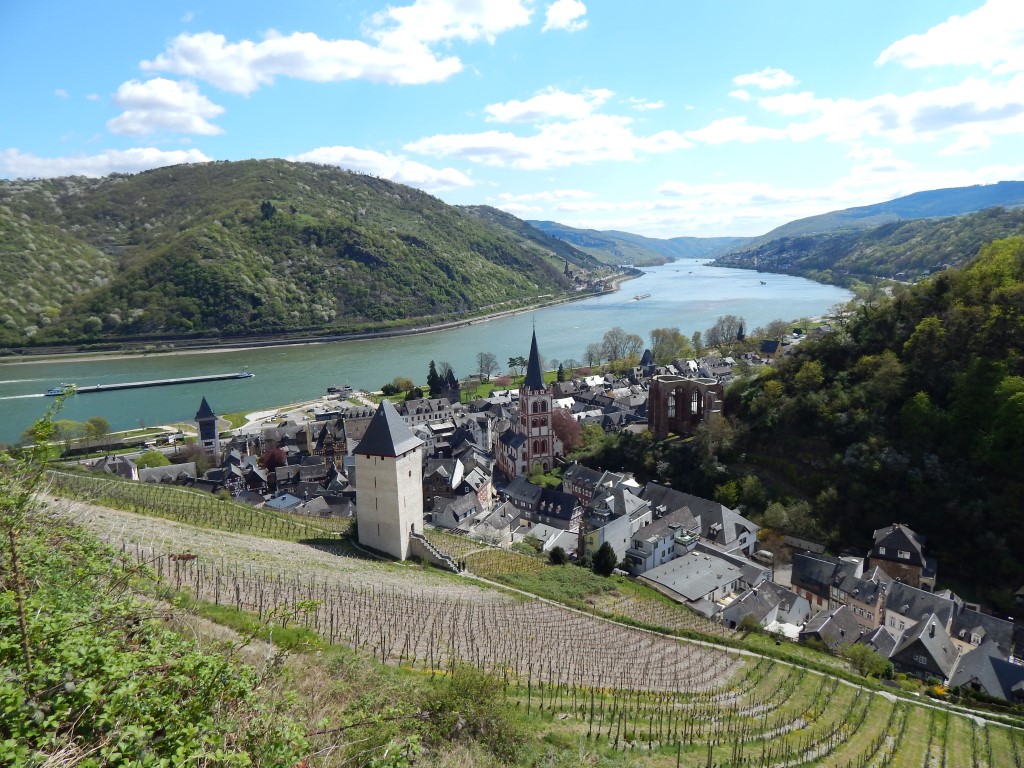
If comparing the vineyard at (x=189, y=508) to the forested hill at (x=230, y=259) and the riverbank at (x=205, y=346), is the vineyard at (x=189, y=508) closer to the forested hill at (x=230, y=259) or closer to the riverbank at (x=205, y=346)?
the riverbank at (x=205, y=346)

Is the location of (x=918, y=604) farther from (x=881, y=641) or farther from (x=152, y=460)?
(x=152, y=460)

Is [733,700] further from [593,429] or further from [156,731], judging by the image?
[593,429]

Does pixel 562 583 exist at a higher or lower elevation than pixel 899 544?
higher

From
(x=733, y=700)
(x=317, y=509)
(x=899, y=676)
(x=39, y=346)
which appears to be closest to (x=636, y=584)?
(x=899, y=676)

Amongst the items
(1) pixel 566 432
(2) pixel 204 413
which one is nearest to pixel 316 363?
(2) pixel 204 413

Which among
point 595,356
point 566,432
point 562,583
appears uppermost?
point 595,356

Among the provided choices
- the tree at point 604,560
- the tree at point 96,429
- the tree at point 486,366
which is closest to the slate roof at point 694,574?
the tree at point 604,560
